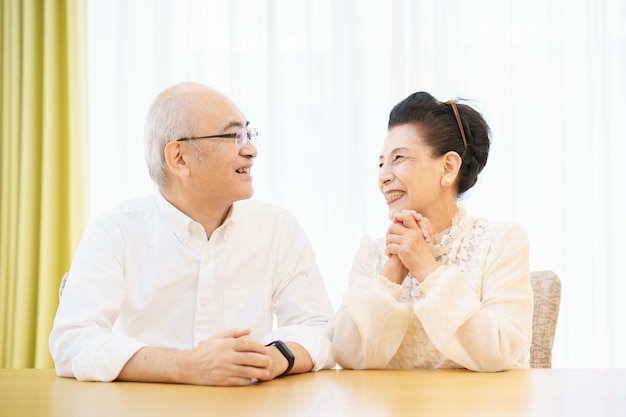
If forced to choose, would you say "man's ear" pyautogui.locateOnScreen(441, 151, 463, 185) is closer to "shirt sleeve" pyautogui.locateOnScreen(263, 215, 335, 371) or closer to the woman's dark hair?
the woman's dark hair

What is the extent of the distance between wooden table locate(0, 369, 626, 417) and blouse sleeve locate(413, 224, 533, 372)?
0.06 metres

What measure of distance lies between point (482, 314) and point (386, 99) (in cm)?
242

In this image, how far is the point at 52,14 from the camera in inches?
163

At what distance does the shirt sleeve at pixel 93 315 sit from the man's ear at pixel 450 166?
912 millimetres

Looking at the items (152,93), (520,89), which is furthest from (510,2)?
(152,93)

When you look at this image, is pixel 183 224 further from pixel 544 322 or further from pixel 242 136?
pixel 544 322

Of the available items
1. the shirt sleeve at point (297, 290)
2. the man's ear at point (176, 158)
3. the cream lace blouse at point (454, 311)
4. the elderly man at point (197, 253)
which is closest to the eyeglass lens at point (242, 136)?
the elderly man at point (197, 253)

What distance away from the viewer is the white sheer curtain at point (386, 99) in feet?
12.7

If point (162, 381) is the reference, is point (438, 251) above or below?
above

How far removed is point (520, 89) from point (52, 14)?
255 centimetres

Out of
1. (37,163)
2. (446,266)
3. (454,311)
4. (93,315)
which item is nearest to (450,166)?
(446,266)

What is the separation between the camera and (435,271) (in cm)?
186

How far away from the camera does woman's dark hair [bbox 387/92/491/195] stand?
6.90 feet

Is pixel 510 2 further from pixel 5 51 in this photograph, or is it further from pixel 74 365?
pixel 74 365
